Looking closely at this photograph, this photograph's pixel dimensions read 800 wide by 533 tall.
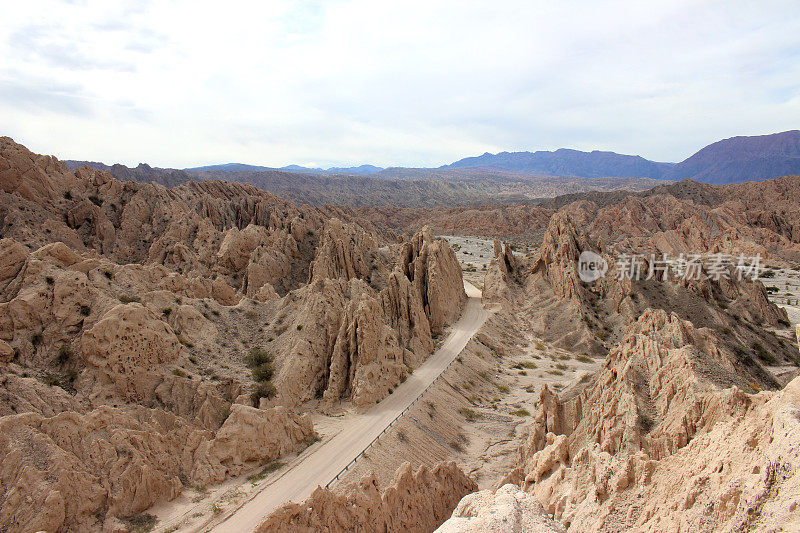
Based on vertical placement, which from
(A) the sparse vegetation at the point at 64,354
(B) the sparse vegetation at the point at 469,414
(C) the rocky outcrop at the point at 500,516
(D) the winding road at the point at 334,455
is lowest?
(B) the sparse vegetation at the point at 469,414

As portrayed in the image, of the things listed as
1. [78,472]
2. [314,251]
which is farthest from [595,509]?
[314,251]

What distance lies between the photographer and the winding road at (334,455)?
1720 cm

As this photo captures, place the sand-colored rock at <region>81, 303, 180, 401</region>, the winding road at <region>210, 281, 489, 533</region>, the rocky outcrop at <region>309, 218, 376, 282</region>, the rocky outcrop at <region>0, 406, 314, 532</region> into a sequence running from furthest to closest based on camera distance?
the rocky outcrop at <region>309, 218, 376, 282</region> < the sand-colored rock at <region>81, 303, 180, 401</region> < the winding road at <region>210, 281, 489, 533</region> < the rocky outcrop at <region>0, 406, 314, 532</region>

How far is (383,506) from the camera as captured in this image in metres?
15.4

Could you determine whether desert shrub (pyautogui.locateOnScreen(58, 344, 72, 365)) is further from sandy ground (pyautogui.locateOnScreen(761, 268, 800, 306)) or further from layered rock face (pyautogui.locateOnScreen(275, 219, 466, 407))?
sandy ground (pyautogui.locateOnScreen(761, 268, 800, 306))

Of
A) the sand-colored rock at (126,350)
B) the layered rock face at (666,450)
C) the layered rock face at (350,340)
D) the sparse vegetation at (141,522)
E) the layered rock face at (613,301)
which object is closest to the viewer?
the layered rock face at (666,450)

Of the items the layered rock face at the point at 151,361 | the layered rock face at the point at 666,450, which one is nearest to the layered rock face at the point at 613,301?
the layered rock face at the point at 151,361

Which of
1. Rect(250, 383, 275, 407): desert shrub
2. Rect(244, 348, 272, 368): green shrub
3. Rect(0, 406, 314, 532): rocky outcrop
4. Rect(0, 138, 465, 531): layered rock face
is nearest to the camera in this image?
Rect(0, 406, 314, 532): rocky outcrop

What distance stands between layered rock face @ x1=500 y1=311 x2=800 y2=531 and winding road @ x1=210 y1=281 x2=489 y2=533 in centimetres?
835

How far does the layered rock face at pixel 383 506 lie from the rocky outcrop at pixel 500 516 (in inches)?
161

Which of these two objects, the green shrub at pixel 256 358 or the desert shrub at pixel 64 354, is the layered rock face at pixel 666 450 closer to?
the green shrub at pixel 256 358

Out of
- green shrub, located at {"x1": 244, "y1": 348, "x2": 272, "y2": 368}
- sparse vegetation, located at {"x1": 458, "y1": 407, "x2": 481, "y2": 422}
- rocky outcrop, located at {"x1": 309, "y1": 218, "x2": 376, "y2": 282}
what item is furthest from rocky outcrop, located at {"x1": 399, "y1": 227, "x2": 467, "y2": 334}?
green shrub, located at {"x1": 244, "y1": 348, "x2": 272, "y2": 368}

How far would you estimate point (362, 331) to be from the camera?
29328 mm

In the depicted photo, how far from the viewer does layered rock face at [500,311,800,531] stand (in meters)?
8.29
